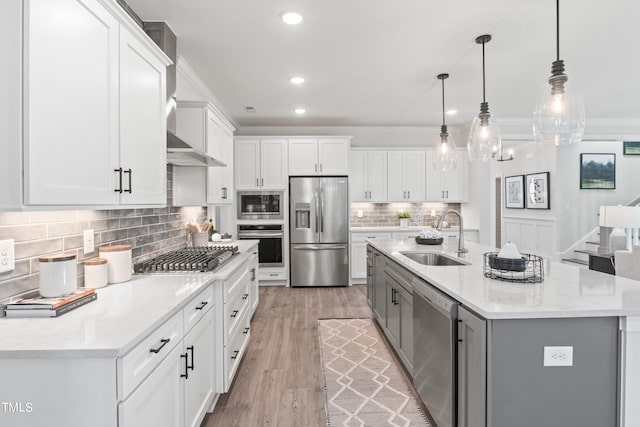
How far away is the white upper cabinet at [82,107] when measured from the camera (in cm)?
110

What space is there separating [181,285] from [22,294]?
2.17 feet

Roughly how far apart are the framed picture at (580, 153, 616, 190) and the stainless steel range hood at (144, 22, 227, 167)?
278 inches

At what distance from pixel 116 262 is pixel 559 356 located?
2220 millimetres

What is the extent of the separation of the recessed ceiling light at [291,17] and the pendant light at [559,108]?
168cm

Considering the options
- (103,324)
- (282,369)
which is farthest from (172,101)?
(282,369)

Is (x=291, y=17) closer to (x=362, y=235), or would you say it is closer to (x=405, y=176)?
(x=362, y=235)

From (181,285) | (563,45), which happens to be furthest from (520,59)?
(181,285)

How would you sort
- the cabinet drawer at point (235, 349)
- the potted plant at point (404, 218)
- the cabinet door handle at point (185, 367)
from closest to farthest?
the cabinet door handle at point (185, 367) → the cabinet drawer at point (235, 349) → the potted plant at point (404, 218)

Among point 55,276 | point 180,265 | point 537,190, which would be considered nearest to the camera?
point 55,276

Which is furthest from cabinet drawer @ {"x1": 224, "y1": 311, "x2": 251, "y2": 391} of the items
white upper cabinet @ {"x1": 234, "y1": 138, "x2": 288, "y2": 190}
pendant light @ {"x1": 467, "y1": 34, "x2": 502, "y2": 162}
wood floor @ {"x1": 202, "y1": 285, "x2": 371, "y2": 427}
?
white upper cabinet @ {"x1": 234, "y1": 138, "x2": 288, "y2": 190}

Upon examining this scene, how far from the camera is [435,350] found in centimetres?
197

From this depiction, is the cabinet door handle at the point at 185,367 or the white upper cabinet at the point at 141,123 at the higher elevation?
the white upper cabinet at the point at 141,123

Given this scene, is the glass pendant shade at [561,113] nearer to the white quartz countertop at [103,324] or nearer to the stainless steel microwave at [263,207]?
the white quartz countertop at [103,324]

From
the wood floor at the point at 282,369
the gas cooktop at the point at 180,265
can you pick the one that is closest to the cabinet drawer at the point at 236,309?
the gas cooktop at the point at 180,265
